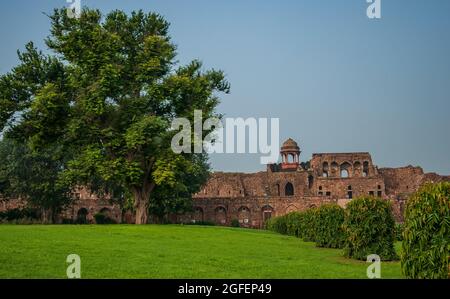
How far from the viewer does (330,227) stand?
67.9 ft

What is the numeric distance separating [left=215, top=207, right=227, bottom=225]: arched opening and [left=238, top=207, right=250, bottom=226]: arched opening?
1.62m

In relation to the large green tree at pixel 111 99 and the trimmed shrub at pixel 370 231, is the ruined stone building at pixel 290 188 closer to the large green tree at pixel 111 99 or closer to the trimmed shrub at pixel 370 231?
the large green tree at pixel 111 99

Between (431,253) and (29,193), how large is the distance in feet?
119

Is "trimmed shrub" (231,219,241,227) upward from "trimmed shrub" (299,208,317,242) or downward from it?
downward

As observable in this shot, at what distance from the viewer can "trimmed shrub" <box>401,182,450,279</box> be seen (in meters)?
10.6

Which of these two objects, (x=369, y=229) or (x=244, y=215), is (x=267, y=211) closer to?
(x=244, y=215)

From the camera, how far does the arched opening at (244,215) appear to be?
59938 millimetres

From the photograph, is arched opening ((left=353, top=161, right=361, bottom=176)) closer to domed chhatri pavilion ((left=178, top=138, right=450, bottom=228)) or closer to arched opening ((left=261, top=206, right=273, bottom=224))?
Result: domed chhatri pavilion ((left=178, top=138, right=450, bottom=228))

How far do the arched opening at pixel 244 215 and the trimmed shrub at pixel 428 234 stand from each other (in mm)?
48868

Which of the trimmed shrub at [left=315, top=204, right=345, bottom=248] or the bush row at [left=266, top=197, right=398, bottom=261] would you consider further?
the trimmed shrub at [left=315, top=204, right=345, bottom=248]

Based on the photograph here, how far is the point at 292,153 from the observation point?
71188 millimetres

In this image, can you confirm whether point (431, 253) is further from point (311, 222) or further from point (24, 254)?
point (311, 222)

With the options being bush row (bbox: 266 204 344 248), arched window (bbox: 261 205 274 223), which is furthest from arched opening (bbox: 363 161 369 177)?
bush row (bbox: 266 204 344 248)
